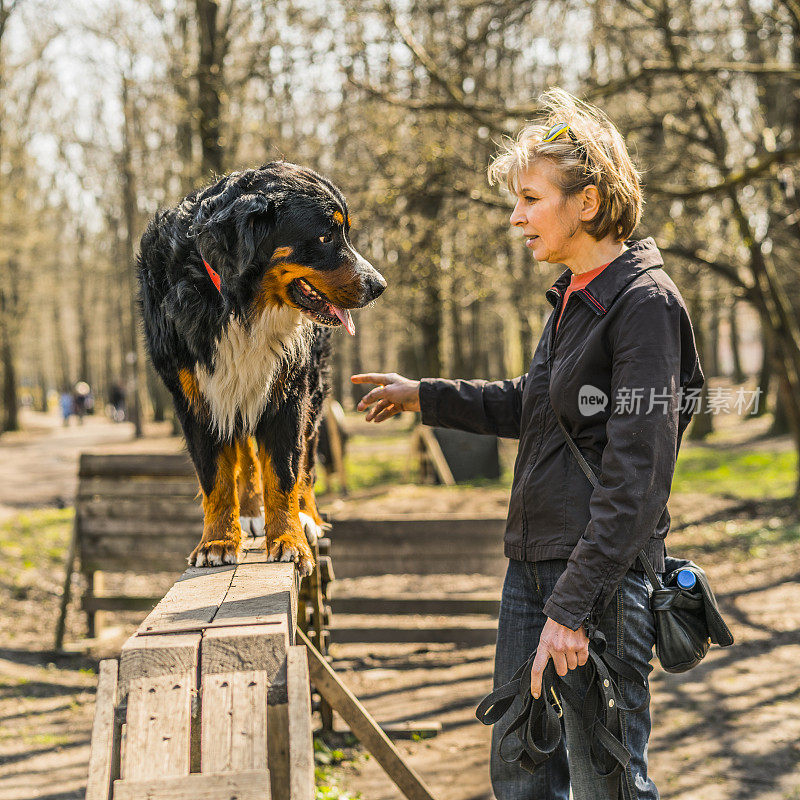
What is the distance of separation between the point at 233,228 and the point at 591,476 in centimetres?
151

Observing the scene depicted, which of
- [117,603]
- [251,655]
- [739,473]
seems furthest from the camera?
[739,473]

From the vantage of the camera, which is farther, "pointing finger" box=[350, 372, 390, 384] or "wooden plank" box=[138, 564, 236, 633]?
"pointing finger" box=[350, 372, 390, 384]

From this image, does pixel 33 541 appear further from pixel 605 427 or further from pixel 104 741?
pixel 605 427

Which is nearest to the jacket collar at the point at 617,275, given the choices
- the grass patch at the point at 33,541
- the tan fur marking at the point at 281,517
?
the tan fur marking at the point at 281,517

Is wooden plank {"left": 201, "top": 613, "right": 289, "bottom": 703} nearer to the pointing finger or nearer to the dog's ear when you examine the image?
the pointing finger

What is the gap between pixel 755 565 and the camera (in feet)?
25.6

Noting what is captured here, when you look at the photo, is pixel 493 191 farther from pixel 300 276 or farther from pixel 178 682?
pixel 178 682

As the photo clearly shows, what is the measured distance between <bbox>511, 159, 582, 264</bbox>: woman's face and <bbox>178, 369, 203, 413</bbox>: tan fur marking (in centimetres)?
142

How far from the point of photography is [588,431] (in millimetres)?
2100

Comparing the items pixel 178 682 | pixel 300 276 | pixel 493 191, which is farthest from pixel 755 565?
pixel 178 682

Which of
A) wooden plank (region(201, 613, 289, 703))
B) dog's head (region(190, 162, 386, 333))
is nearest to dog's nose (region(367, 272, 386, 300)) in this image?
dog's head (region(190, 162, 386, 333))

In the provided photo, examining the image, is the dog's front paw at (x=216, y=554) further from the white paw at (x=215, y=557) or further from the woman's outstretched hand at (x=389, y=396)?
the woman's outstretched hand at (x=389, y=396)

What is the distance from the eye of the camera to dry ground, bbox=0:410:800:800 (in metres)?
4.22

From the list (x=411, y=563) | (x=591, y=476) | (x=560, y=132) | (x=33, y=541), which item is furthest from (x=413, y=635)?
(x=33, y=541)
